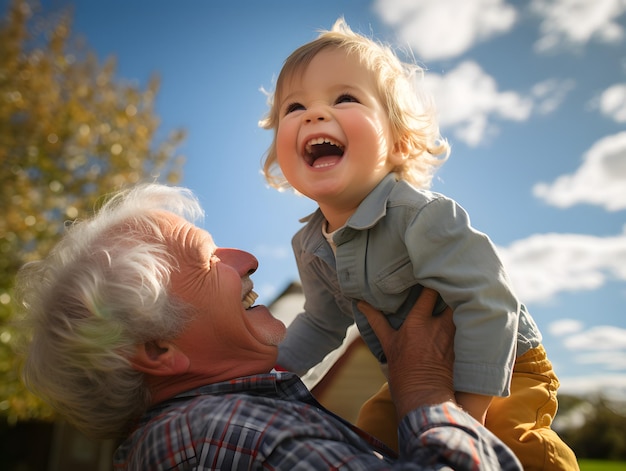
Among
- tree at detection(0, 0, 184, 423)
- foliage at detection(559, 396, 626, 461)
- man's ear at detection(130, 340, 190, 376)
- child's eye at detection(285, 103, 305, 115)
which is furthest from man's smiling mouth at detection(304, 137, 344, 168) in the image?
foliage at detection(559, 396, 626, 461)

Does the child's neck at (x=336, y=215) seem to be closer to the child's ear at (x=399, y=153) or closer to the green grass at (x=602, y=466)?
the child's ear at (x=399, y=153)

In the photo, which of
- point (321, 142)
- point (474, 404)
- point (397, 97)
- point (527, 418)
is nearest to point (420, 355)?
point (474, 404)

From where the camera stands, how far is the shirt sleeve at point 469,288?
165 cm

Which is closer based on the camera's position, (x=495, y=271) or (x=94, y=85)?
(x=495, y=271)

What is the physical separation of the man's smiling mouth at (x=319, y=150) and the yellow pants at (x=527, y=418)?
91 centimetres

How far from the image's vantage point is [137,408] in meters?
1.95

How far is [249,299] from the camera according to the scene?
204cm

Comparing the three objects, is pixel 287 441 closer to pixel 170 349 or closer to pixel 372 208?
pixel 170 349

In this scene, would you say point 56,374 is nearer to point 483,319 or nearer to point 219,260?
point 219,260

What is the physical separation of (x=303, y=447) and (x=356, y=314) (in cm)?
65

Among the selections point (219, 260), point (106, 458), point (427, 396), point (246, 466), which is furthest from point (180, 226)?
point (106, 458)

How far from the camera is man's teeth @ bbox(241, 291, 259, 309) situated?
201 centimetres

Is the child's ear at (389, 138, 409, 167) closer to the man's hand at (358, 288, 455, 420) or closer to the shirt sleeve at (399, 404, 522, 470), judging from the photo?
the man's hand at (358, 288, 455, 420)

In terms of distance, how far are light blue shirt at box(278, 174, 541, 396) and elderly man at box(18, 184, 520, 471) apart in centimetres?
10
